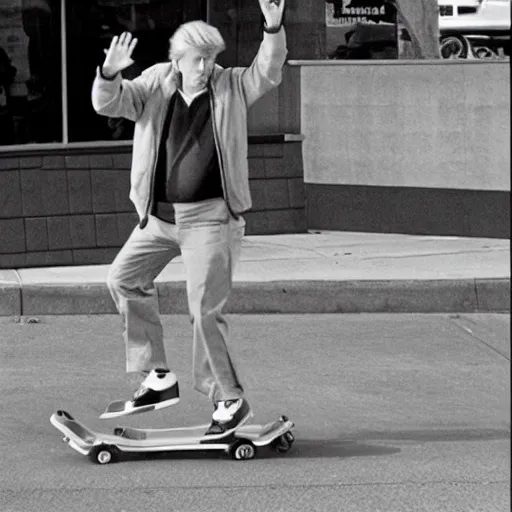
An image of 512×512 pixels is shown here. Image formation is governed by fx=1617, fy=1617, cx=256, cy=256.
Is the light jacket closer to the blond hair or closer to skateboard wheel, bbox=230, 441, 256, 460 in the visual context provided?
the blond hair

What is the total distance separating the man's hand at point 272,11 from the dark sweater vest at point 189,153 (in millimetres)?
426

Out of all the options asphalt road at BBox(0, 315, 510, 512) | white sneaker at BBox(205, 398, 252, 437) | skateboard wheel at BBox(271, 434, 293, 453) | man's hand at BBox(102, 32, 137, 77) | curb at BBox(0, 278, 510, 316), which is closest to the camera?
asphalt road at BBox(0, 315, 510, 512)

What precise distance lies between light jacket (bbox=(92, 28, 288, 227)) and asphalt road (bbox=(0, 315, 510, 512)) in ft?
3.65

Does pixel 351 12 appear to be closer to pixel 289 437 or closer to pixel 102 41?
pixel 102 41

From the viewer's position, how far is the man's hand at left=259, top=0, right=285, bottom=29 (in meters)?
6.30

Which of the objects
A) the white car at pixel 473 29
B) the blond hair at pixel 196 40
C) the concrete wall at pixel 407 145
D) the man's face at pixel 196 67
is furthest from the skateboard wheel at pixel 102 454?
the white car at pixel 473 29

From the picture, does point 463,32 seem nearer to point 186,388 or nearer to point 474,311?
point 474,311

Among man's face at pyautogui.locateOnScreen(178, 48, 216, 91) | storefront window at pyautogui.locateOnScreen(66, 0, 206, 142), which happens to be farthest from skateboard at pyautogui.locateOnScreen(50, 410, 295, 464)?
storefront window at pyautogui.locateOnScreen(66, 0, 206, 142)

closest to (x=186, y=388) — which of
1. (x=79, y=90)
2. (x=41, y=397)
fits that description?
(x=41, y=397)

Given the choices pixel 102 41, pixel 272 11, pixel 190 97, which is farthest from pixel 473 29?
pixel 272 11

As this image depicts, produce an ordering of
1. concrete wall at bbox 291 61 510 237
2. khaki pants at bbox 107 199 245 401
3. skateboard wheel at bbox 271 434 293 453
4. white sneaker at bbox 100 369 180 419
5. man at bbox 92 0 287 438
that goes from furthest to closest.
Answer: concrete wall at bbox 291 61 510 237
white sneaker at bbox 100 369 180 419
skateboard wheel at bbox 271 434 293 453
khaki pants at bbox 107 199 245 401
man at bbox 92 0 287 438

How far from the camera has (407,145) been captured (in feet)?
41.8

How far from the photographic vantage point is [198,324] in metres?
6.67

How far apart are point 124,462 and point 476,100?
21.3 feet
